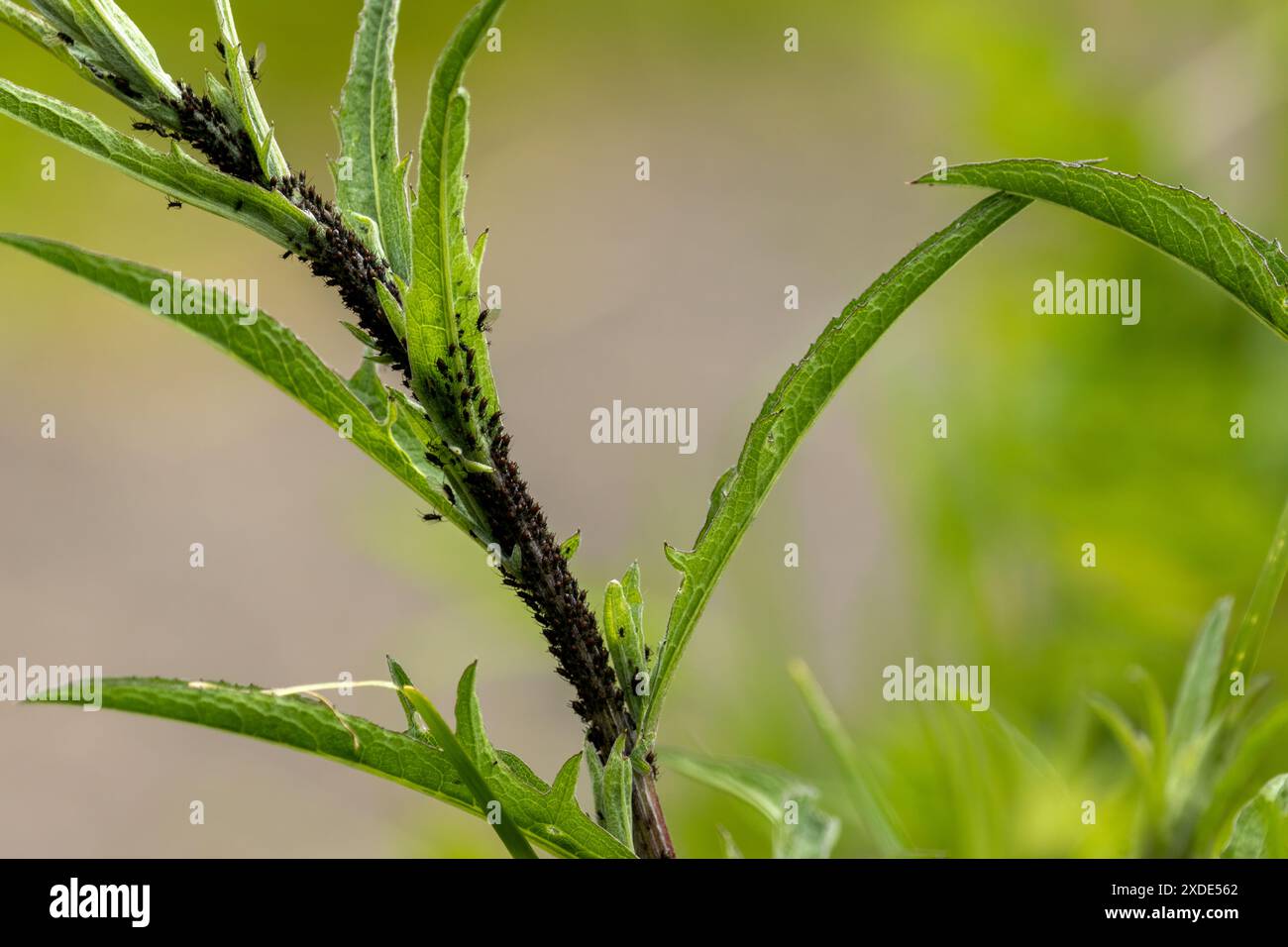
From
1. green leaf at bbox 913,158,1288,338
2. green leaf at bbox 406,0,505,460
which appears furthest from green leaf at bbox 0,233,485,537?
green leaf at bbox 913,158,1288,338

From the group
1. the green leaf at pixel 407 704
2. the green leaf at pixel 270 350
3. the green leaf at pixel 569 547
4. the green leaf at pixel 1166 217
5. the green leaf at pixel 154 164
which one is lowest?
the green leaf at pixel 407 704

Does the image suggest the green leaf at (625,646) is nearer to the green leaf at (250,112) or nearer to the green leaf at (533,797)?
the green leaf at (533,797)

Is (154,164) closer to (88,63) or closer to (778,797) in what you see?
(88,63)

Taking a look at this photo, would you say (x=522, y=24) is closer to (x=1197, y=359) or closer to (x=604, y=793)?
(x=1197, y=359)

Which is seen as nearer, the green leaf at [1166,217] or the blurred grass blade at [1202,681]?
the green leaf at [1166,217]

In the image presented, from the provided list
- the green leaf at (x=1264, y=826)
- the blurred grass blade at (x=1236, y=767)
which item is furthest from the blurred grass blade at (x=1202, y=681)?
the green leaf at (x=1264, y=826)

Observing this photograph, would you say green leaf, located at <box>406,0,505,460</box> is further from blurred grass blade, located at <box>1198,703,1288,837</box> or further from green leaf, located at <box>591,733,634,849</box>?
blurred grass blade, located at <box>1198,703,1288,837</box>
